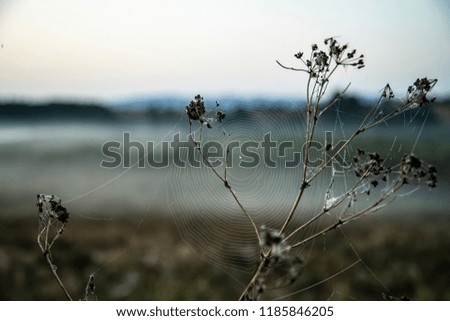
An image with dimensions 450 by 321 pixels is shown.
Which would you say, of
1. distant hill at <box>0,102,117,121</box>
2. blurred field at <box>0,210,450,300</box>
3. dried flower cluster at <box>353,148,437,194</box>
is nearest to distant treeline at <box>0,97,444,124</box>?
distant hill at <box>0,102,117,121</box>

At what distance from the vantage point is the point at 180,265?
4348 mm

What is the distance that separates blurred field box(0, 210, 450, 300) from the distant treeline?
0.77 metres

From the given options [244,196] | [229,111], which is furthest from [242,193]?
[229,111]

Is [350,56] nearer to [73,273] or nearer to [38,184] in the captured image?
[38,184]

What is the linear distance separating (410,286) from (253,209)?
1.70m

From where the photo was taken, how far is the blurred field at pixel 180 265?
12.7 ft

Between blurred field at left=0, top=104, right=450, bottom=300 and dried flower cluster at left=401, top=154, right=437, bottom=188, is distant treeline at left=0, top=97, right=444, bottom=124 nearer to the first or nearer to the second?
blurred field at left=0, top=104, right=450, bottom=300

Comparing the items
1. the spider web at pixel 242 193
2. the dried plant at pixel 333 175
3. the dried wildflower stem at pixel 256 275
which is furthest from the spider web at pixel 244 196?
the dried wildflower stem at pixel 256 275

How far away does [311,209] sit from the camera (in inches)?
121

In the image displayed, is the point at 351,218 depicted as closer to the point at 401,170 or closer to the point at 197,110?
the point at 401,170

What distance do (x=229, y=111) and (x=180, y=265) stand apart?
2.11 meters

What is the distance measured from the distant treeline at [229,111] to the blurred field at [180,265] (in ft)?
2.53

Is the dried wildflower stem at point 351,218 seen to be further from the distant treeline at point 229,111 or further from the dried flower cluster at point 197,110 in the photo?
the distant treeline at point 229,111

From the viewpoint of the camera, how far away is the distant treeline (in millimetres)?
2781
